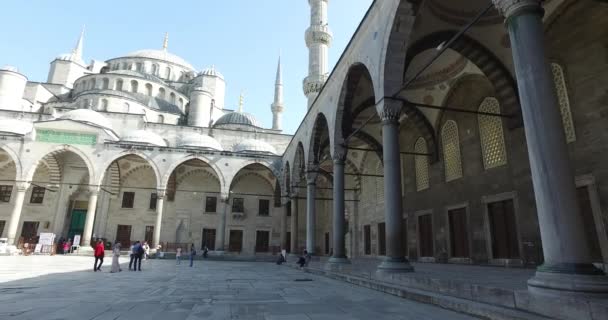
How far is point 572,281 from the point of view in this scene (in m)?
3.12

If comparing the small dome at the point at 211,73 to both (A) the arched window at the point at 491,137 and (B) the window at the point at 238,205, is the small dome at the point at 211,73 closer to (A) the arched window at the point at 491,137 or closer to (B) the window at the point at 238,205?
(B) the window at the point at 238,205

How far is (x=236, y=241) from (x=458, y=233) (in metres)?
17.4

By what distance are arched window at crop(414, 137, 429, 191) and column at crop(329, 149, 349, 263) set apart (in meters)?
4.21

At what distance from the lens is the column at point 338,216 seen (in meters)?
10.2

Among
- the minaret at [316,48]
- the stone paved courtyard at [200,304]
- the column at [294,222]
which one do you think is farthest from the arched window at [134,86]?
the stone paved courtyard at [200,304]

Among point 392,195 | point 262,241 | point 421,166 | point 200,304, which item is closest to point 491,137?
point 421,166

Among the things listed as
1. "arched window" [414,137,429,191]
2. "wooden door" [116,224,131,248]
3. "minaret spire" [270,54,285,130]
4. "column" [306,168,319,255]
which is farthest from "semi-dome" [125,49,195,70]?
"arched window" [414,137,429,191]

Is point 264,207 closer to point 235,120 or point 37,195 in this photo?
point 235,120

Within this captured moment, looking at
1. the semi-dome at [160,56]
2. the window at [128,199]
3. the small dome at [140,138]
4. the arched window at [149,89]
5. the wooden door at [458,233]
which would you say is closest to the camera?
the wooden door at [458,233]

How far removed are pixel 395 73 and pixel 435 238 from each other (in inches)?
275

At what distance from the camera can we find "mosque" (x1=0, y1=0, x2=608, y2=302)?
3959 millimetres

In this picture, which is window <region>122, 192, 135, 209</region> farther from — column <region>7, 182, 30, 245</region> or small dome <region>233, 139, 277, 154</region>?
small dome <region>233, 139, 277, 154</region>

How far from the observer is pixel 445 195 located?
38.9ft

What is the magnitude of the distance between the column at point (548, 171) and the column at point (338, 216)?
691 cm
